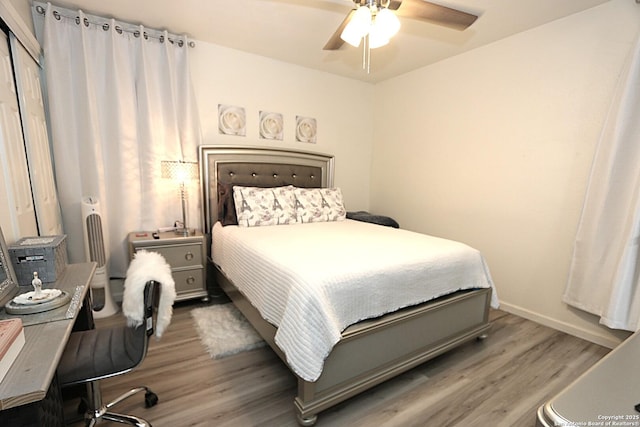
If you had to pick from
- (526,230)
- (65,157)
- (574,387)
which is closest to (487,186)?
(526,230)

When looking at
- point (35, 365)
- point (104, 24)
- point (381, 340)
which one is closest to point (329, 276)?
point (381, 340)

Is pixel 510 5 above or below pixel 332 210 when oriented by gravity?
above

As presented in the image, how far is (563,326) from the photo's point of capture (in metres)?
2.47

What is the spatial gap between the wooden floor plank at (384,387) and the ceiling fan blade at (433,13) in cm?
224

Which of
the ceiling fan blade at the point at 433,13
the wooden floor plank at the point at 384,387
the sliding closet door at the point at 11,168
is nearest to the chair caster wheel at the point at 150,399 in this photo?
the wooden floor plank at the point at 384,387

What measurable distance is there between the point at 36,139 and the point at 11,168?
0.61 metres

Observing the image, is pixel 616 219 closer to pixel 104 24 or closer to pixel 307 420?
pixel 307 420

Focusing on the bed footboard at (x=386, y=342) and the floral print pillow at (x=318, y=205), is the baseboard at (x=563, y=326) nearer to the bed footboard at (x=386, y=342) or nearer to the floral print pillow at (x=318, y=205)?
the bed footboard at (x=386, y=342)

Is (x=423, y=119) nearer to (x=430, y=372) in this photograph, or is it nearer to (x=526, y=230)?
(x=526, y=230)

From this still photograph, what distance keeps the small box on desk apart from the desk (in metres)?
0.53

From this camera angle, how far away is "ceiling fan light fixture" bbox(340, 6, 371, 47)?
1.66 meters

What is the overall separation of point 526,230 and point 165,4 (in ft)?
11.7

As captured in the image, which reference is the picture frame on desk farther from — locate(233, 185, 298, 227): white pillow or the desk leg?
locate(233, 185, 298, 227): white pillow

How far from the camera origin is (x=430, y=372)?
1.95m
